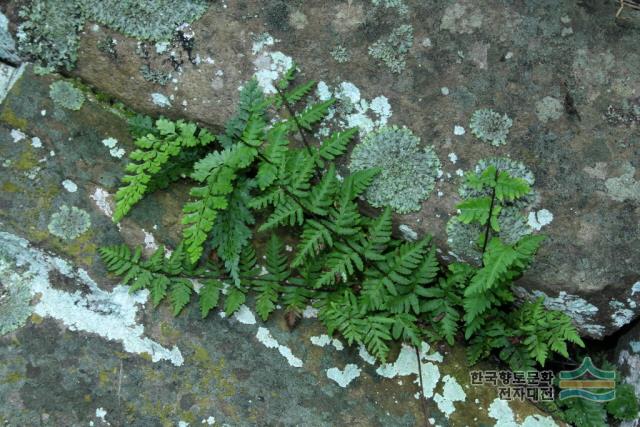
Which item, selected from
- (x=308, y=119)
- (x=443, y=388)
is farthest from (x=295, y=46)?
(x=443, y=388)

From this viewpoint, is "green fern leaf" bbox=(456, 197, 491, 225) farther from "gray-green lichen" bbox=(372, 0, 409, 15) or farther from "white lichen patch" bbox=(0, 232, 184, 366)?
"white lichen patch" bbox=(0, 232, 184, 366)

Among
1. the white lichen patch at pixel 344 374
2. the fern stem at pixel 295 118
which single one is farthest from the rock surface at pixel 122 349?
the fern stem at pixel 295 118

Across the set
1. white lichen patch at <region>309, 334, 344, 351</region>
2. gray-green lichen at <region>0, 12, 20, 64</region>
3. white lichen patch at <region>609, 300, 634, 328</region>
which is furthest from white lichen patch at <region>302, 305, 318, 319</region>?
gray-green lichen at <region>0, 12, 20, 64</region>

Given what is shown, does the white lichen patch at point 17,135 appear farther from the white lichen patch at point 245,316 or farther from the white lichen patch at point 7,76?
the white lichen patch at point 245,316

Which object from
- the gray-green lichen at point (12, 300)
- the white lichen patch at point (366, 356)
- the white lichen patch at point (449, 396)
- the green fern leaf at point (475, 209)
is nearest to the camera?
the green fern leaf at point (475, 209)

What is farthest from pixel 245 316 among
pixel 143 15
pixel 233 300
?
pixel 143 15

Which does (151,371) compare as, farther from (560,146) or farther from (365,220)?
(560,146)
